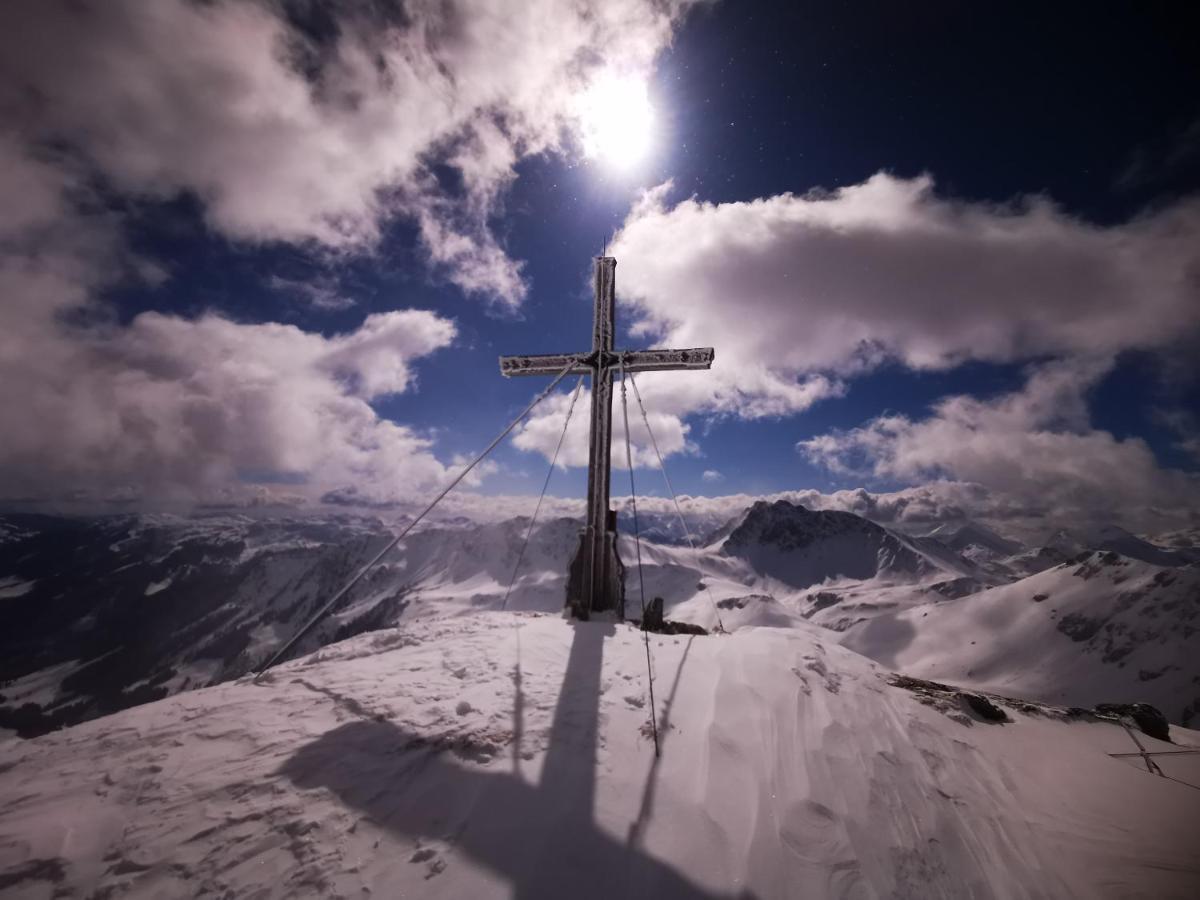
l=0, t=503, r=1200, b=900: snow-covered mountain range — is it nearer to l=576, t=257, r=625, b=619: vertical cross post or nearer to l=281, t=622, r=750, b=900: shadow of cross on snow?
l=281, t=622, r=750, b=900: shadow of cross on snow

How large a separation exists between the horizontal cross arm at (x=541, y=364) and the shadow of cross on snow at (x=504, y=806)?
1023cm

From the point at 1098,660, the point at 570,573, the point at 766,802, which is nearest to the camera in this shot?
the point at 766,802

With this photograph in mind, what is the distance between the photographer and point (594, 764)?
625cm

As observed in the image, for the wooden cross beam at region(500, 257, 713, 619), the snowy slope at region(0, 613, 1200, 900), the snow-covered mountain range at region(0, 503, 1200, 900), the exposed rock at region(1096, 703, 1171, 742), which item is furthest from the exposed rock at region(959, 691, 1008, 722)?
the wooden cross beam at region(500, 257, 713, 619)

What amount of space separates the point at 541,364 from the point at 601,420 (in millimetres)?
2714

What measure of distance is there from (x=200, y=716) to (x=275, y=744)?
5.50 feet

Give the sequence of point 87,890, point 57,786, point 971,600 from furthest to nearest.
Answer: point 971,600 < point 57,786 < point 87,890

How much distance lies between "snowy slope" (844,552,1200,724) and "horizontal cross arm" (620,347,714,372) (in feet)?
521

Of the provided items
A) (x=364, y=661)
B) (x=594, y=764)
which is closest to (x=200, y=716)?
(x=364, y=661)

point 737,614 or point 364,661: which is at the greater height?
point 364,661

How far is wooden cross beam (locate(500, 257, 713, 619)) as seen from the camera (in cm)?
1402

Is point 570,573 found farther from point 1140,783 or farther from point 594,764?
point 1140,783

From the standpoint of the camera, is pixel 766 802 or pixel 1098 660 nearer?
pixel 766 802

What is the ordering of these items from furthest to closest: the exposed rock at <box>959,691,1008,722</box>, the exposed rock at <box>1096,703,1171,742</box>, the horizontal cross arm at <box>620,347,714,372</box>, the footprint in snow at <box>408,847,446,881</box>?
the horizontal cross arm at <box>620,347,714,372</box> → the exposed rock at <box>1096,703,1171,742</box> → the exposed rock at <box>959,691,1008,722</box> → the footprint in snow at <box>408,847,446,881</box>
